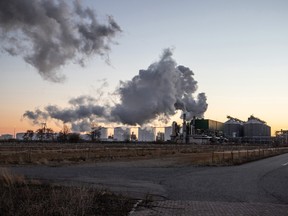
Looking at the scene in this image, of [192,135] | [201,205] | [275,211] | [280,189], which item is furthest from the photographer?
[192,135]

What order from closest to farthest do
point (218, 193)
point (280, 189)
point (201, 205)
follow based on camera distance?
1. point (201, 205)
2. point (218, 193)
3. point (280, 189)

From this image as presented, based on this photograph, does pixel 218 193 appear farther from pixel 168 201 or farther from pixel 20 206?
pixel 20 206

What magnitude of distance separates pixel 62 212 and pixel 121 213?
184cm

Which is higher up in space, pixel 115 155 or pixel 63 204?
pixel 115 155

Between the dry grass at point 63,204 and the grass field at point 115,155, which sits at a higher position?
the grass field at point 115,155

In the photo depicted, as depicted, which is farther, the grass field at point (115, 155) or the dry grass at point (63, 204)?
the grass field at point (115, 155)

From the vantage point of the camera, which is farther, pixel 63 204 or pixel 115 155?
pixel 115 155

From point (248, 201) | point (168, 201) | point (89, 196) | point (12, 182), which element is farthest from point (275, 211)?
point (12, 182)

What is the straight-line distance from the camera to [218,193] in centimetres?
1477

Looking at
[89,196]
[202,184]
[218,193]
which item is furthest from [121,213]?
[202,184]

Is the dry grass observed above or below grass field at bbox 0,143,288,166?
below

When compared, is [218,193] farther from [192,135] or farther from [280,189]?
[192,135]

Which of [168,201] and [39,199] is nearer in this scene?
[39,199]

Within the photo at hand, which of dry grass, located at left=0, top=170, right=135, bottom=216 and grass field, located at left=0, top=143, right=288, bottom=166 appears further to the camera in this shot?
grass field, located at left=0, top=143, right=288, bottom=166
